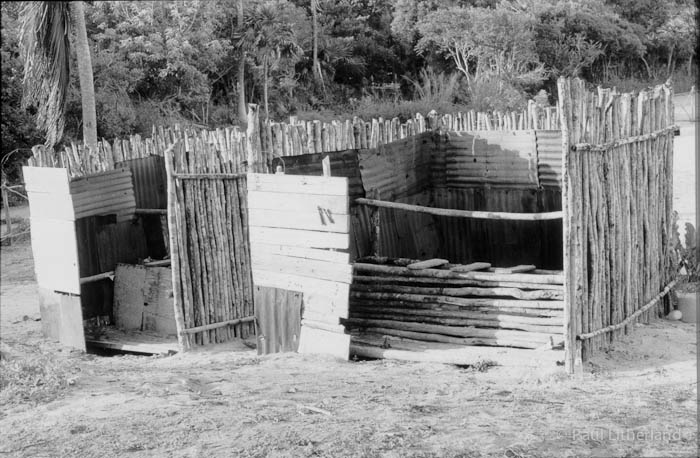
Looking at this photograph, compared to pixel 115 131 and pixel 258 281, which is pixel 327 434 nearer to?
pixel 258 281

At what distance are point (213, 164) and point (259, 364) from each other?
2.06 m

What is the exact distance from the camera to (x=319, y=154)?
8.27m

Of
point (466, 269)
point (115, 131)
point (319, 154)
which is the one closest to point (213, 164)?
point (319, 154)

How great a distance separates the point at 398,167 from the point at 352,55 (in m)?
21.1

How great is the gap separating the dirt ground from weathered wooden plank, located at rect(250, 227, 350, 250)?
986 millimetres

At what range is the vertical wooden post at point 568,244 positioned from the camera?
6.23 m

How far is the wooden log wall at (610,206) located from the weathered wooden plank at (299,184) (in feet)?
5.91

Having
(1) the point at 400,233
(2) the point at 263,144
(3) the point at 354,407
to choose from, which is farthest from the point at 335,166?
(3) the point at 354,407

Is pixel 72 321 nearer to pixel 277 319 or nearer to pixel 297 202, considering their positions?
pixel 277 319

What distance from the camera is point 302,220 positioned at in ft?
23.3

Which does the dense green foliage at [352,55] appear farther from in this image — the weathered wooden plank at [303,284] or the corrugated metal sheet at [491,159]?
the weathered wooden plank at [303,284]

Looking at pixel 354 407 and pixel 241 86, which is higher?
pixel 241 86

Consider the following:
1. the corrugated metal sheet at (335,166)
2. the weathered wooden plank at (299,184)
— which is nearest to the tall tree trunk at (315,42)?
the corrugated metal sheet at (335,166)

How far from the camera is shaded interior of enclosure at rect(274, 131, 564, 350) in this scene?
702 centimetres
